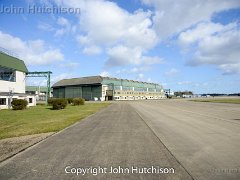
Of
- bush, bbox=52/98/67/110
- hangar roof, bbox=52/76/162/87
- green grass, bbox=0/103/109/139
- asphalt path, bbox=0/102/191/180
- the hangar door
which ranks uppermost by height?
hangar roof, bbox=52/76/162/87

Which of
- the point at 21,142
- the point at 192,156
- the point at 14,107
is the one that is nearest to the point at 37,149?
the point at 21,142

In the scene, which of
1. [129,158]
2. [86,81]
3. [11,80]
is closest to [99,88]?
[86,81]

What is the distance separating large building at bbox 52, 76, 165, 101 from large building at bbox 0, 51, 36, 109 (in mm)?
69277

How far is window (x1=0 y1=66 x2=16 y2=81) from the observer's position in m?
50.7

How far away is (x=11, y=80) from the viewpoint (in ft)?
177

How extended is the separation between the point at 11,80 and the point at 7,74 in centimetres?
148

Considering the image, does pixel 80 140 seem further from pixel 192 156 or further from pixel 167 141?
pixel 192 156

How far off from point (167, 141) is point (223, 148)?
8.32 feet

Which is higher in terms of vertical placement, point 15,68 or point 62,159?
point 15,68

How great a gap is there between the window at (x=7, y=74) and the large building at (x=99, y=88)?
242 feet

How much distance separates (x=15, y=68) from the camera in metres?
56.3

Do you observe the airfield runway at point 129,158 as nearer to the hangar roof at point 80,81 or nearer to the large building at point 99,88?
the large building at point 99,88

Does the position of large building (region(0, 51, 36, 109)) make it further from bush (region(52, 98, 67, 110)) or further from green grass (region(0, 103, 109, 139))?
green grass (region(0, 103, 109, 139))

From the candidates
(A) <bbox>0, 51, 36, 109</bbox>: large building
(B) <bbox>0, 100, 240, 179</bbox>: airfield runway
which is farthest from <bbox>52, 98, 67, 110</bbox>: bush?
(B) <bbox>0, 100, 240, 179</bbox>: airfield runway
